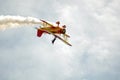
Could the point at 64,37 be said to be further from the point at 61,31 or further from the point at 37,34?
the point at 37,34

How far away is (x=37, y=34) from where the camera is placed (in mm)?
105250

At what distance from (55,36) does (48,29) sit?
170 inches

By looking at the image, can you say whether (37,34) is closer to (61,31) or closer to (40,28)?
(40,28)

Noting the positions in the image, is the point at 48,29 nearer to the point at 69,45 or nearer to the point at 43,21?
the point at 43,21

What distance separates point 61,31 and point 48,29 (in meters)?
4.83

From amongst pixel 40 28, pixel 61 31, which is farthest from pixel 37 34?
pixel 61 31

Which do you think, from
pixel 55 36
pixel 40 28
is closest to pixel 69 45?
pixel 55 36

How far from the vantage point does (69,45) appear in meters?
101

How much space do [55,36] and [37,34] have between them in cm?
723

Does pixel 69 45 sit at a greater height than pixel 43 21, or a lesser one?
lesser

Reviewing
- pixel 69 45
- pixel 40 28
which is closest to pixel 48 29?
pixel 40 28

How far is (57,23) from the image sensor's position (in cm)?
10381

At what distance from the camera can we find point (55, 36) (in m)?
103

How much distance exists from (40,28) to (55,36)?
22.7ft
